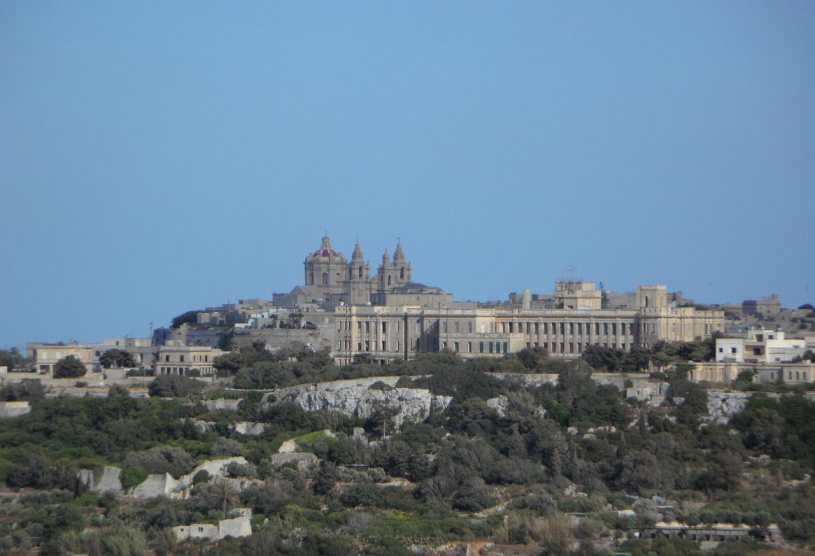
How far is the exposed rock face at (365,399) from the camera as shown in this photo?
229 feet

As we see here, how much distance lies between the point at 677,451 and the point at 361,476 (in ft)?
30.9

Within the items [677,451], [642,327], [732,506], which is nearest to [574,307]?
[642,327]

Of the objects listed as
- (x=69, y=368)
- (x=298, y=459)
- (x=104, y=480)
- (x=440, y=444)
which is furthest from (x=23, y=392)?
(x=440, y=444)

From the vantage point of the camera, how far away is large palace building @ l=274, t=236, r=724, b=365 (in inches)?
3423

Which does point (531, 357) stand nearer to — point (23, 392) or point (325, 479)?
point (325, 479)

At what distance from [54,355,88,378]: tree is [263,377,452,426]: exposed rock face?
12.8 meters

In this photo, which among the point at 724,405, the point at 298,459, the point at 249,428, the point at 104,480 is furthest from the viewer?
the point at 249,428

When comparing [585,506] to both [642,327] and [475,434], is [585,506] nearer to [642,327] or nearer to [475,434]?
[475,434]

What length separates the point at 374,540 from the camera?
5594cm

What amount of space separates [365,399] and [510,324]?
2050cm

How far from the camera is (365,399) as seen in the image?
70.3 metres

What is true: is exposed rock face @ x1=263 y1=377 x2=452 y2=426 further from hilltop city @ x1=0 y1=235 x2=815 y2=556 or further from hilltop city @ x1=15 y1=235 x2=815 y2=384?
hilltop city @ x1=15 y1=235 x2=815 y2=384

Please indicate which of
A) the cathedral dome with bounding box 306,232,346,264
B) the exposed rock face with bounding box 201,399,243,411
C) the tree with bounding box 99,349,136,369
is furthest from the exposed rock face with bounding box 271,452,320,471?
the cathedral dome with bounding box 306,232,346,264

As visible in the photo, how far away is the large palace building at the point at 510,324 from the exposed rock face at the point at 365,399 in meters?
13.8
